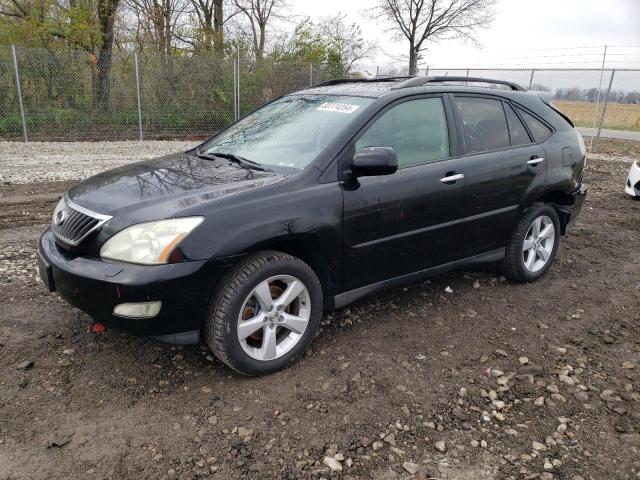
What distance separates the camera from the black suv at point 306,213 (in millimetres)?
2703

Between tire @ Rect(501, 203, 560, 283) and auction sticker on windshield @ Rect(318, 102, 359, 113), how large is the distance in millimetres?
1865

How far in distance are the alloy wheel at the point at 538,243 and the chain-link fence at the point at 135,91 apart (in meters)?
11.8

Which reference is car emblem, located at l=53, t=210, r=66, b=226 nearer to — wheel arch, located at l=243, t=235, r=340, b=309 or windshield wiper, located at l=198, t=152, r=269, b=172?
windshield wiper, located at l=198, t=152, r=269, b=172

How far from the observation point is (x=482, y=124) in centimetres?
413

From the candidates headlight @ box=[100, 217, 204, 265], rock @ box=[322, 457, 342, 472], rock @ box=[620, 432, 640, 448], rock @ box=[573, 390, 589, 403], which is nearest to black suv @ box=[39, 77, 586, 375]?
headlight @ box=[100, 217, 204, 265]

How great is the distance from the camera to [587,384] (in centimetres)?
310

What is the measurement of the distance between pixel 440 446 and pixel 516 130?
288cm

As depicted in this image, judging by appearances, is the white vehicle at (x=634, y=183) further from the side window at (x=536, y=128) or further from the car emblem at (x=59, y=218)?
the car emblem at (x=59, y=218)

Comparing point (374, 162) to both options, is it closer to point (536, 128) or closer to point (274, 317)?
point (274, 317)

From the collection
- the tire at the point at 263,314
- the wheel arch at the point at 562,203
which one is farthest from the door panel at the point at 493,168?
the tire at the point at 263,314

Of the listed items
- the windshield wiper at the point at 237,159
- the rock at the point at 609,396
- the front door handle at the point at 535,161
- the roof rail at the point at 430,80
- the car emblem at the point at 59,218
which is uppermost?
the roof rail at the point at 430,80

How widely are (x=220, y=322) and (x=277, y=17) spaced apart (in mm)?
23167

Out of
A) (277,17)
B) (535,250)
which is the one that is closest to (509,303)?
(535,250)

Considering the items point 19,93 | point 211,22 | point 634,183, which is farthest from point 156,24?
point 634,183
